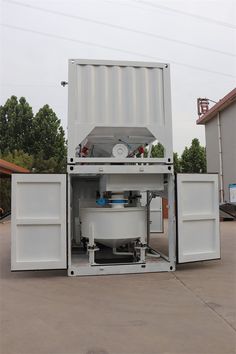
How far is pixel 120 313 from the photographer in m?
4.25

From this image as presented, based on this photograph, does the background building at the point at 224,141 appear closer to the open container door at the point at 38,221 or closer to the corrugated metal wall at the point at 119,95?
the corrugated metal wall at the point at 119,95

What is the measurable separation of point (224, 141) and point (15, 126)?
1956 cm

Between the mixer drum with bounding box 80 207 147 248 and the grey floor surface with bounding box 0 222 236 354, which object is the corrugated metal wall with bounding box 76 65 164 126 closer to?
the mixer drum with bounding box 80 207 147 248

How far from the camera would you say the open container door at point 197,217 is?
6289mm

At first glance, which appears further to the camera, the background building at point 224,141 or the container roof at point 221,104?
the background building at point 224,141

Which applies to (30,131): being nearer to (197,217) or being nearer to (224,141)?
(224,141)

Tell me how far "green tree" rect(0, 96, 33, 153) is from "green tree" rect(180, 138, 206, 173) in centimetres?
1332

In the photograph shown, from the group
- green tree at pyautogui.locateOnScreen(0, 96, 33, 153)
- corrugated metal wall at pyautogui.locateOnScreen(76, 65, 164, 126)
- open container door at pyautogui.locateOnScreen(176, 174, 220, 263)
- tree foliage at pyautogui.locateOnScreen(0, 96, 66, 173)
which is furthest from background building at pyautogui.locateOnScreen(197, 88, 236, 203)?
green tree at pyautogui.locateOnScreen(0, 96, 33, 153)

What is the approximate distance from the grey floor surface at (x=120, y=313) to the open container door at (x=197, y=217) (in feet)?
1.01

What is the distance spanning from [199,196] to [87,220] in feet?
5.96

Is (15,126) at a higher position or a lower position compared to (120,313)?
higher

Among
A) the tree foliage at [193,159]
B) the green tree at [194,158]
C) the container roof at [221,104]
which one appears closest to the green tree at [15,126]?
the tree foliage at [193,159]

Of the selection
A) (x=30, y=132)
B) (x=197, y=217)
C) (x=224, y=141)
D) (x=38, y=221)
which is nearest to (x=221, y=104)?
(x=224, y=141)

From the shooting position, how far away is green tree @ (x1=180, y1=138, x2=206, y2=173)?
117ft
